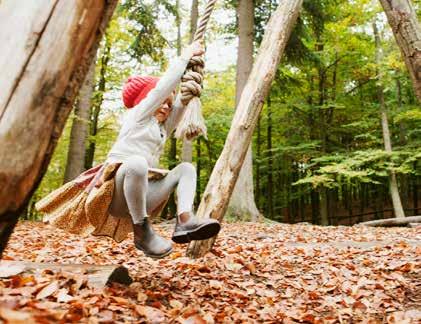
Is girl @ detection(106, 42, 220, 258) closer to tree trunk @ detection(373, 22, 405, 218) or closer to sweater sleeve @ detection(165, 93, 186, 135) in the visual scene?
sweater sleeve @ detection(165, 93, 186, 135)

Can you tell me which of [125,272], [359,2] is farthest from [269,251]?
[359,2]

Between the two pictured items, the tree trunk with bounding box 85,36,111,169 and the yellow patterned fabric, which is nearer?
the yellow patterned fabric

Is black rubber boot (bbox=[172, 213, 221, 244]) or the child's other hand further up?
the child's other hand

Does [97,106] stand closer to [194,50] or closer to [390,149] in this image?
[390,149]

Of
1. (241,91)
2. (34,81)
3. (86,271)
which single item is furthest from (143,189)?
(241,91)

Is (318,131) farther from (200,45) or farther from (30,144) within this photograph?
(30,144)

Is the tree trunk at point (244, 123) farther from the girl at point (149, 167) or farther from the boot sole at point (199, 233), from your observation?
the boot sole at point (199, 233)

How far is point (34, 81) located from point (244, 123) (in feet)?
10.9

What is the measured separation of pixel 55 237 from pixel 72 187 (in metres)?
3.87

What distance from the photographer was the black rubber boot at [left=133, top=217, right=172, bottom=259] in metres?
3.08

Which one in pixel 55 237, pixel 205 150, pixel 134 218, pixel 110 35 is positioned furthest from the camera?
pixel 205 150

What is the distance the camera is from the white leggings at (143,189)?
2.98 metres

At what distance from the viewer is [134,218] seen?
3096 millimetres

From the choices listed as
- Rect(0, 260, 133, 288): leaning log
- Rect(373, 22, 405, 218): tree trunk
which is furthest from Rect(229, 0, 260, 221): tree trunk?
Rect(0, 260, 133, 288): leaning log
